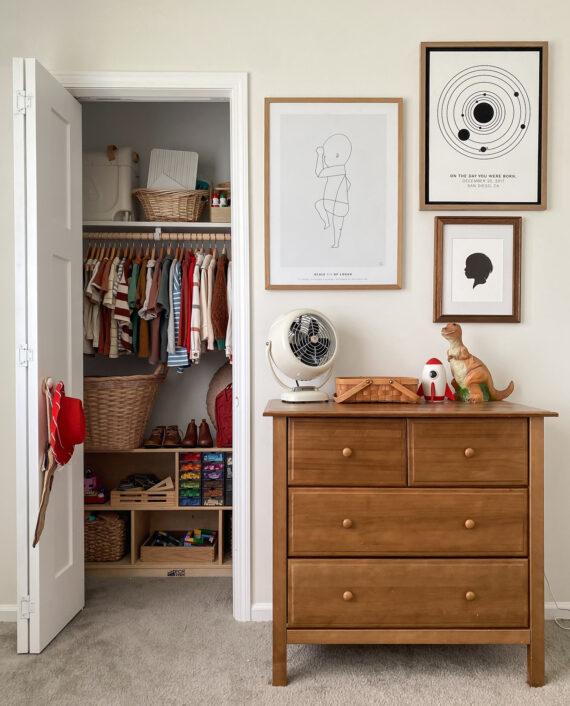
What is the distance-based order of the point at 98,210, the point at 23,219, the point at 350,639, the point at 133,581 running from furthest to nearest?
the point at 98,210, the point at 133,581, the point at 23,219, the point at 350,639

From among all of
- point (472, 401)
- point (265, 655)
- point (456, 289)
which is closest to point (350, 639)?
point (265, 655)

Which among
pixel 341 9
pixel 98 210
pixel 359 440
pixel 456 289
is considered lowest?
pixel 359 440

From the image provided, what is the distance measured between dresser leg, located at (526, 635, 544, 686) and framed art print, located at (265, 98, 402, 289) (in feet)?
4.70

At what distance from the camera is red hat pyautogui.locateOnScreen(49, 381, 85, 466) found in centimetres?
229

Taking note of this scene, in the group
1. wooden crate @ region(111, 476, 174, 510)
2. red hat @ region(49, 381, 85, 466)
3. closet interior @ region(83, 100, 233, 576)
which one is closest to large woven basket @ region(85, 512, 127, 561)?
closet interior @ region(83, 100, 233, 576)

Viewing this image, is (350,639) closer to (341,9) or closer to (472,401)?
(472,401)

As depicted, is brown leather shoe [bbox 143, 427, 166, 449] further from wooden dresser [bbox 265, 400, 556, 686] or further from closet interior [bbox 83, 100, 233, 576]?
wooden dresser [bbox 265, 400, 556, 686]

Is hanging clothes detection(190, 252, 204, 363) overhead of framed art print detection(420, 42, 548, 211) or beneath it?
beneath

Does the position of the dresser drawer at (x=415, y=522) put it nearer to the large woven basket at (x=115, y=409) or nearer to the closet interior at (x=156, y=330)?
the closet interior at (x=156, y=330)

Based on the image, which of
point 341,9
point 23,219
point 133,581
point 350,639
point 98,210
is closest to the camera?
point 350,639

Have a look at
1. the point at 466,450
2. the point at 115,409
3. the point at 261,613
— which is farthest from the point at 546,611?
the point at 115,409

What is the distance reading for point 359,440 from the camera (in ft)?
6.84

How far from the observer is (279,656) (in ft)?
6.88

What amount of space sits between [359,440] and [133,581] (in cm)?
170
